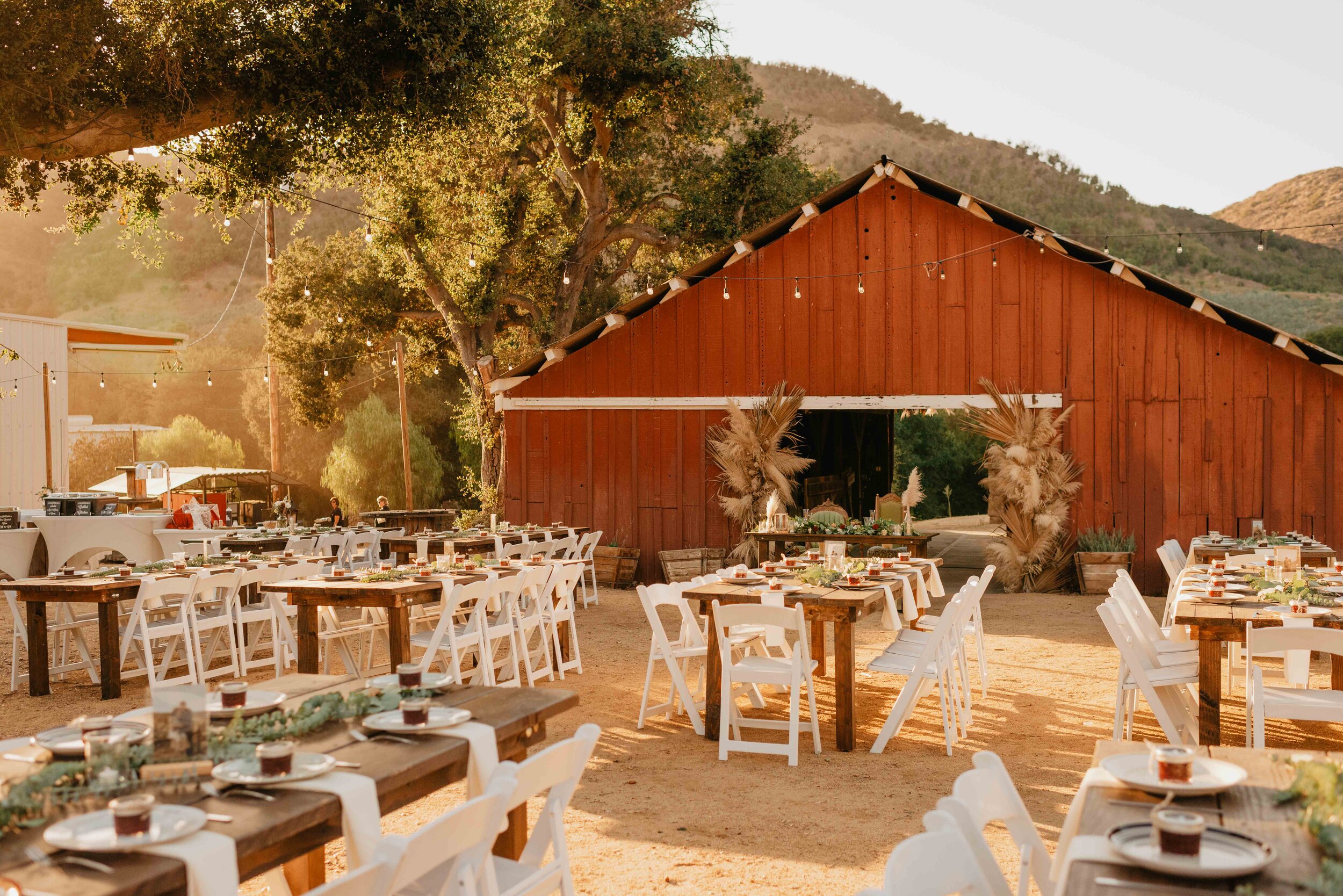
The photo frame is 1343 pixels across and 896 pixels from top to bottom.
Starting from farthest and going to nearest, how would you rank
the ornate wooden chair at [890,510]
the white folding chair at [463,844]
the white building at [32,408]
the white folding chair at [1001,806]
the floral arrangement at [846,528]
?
the white building at [32,408] → the ornate wooden chair at [890,510] → the floral arrangement at [846,528] → the white folding chair at [1001,806] → the white folding chair at [463,844]

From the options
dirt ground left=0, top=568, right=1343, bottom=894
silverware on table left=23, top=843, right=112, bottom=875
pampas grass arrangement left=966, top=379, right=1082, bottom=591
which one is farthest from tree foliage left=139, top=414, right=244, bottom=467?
silverware on table left=23, top=843, right=112, bottom=875

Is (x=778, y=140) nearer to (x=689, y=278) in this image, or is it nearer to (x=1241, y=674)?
(x=689, y=278)

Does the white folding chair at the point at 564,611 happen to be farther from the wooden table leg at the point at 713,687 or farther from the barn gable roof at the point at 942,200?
the barn gable roof at the point at 942,200

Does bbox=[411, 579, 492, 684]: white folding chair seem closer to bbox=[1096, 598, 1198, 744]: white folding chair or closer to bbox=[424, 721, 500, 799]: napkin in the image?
bbox=[424, 721, 500, 799]: napkin

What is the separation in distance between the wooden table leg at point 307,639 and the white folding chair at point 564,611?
62.3 inches

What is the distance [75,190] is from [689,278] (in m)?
7.30

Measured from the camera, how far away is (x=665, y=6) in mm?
18766

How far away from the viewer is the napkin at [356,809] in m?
2.71

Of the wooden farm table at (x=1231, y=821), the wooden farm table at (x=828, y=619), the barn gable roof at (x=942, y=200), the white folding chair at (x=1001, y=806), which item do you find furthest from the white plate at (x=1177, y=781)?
the barn gable roof at (x=942, y=200)

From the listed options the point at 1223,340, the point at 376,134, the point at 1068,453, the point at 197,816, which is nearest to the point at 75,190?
the point at 376,134

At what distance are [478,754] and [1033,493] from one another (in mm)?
11224

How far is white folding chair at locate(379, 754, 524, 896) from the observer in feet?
7.89

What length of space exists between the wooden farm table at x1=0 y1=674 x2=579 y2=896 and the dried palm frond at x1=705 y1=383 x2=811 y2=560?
10243mm

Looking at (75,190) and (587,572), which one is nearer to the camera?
(75,190)
